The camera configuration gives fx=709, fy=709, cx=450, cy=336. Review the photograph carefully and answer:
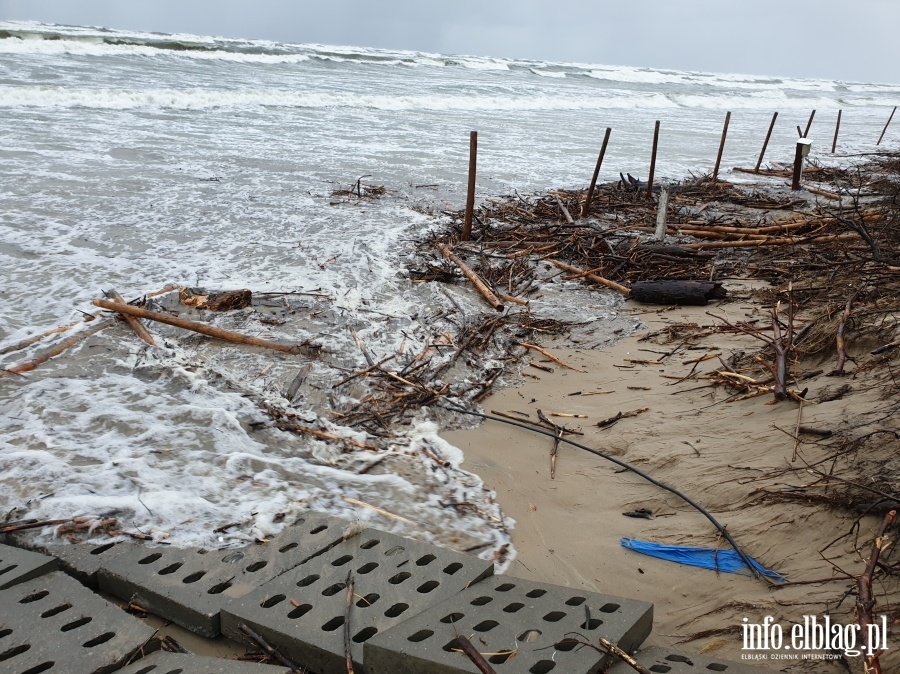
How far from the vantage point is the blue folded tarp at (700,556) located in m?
3.16

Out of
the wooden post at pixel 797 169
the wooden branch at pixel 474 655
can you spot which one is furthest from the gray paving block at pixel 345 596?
the wooden post at pixel 797 169

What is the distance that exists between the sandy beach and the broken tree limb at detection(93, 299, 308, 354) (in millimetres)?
1777

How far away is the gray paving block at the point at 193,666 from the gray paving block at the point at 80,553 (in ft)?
2.63

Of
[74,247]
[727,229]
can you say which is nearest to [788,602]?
[727,229]

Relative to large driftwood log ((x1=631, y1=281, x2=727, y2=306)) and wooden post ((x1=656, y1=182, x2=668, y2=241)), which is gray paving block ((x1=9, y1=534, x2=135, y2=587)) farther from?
wooden post ((x1=656, y1=182, x2=668, y2=241))

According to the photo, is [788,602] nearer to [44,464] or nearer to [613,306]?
[44,464]

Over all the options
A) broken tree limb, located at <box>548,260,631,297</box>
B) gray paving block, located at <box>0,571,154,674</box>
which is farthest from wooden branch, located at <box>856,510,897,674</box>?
broken tree limb, located at <box>548,260,631,297</box>

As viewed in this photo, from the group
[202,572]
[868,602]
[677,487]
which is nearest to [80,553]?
[202,572]

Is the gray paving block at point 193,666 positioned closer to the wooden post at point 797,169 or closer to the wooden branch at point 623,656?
the wooden branch at point 623,656

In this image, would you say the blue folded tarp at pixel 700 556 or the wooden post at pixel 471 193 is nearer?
the blue folded tarp at pixel 700 556

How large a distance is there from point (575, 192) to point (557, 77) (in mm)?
40185

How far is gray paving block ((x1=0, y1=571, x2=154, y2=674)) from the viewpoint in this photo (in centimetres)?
230

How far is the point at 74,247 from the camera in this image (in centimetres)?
795

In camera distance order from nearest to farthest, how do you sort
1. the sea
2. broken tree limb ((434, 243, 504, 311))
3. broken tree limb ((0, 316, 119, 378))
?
1. the sea
2. broken tree limb ((0, 316, 119, 378))
3. broken tree limb ((434, 243, 504, 311))
